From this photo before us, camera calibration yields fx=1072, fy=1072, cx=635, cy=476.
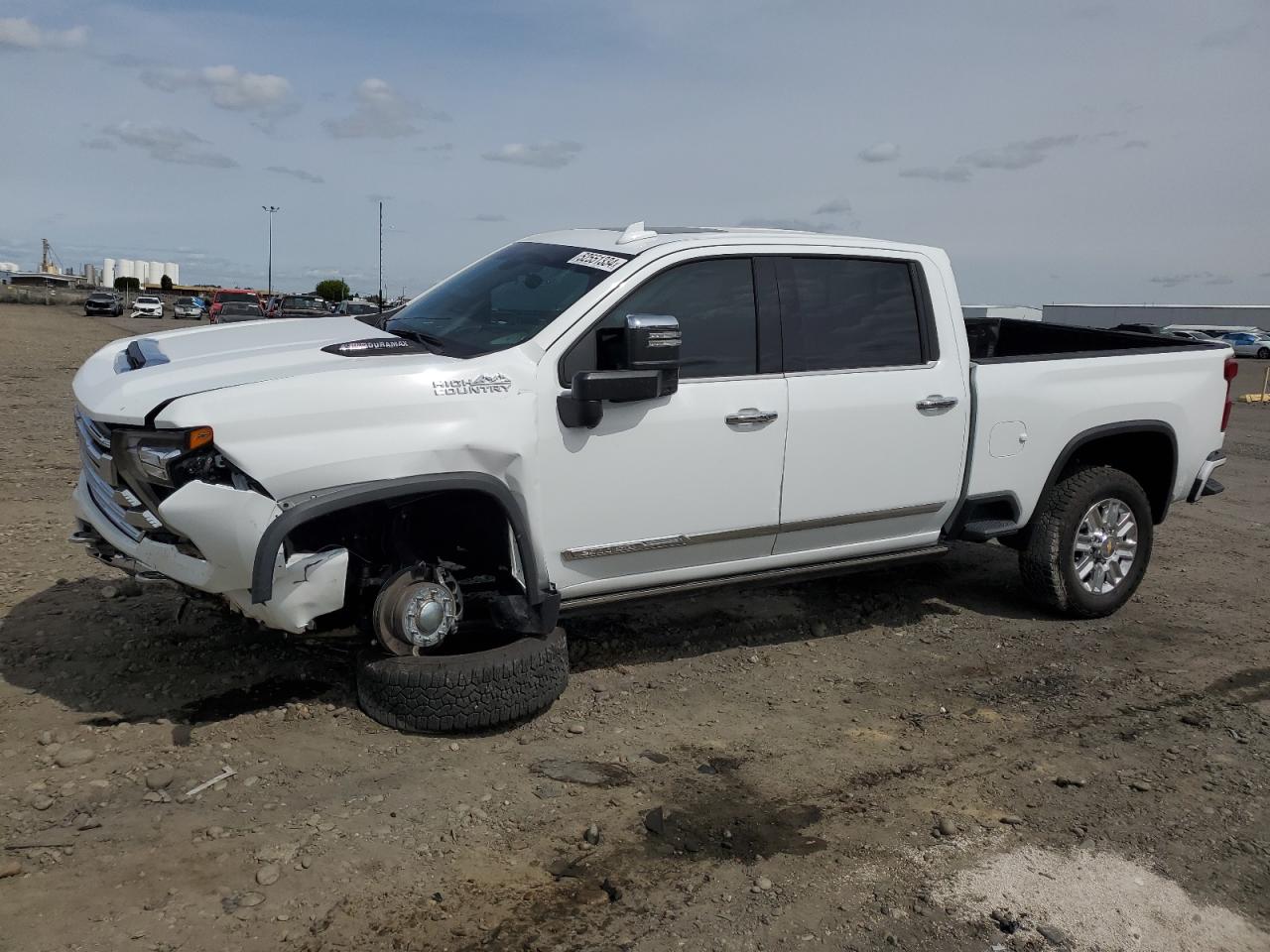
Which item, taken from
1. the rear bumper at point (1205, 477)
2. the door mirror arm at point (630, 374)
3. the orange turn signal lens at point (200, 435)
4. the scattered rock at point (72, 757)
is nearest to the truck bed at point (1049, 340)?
the rear bumper at point (1205, 477)

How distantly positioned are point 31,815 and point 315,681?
4.28 feet

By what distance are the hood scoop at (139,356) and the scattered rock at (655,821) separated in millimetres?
2392

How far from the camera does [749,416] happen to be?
178 inches

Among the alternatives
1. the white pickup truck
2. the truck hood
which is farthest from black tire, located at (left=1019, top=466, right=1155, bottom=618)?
the truck hood

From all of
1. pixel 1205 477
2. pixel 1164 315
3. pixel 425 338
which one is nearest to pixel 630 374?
pixel 425 338

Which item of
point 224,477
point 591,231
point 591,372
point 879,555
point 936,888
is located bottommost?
point 936,888

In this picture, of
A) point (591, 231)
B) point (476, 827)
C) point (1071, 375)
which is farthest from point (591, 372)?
point (1071, 375)

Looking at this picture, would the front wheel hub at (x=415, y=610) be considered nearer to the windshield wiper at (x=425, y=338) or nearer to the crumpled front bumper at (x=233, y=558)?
the crumpled front bumper at (x=233, y=558)

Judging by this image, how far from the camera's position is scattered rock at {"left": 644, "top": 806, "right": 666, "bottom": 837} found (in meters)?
3.56

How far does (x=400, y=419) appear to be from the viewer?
3.80 m

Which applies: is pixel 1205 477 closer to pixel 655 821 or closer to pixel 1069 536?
pixel 1069 536

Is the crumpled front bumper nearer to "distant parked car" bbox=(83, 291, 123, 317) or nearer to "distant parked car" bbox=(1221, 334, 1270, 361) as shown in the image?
"distant parked car" bbox=(1221, 334, 1270, 361)

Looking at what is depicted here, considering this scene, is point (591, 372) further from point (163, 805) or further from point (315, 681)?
point (163, 805)

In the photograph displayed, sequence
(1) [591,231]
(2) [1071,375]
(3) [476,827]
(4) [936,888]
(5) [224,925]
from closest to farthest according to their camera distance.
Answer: (5) [224,925], (4) [936,888], (3) [476,827], (1) [591,231], (2) [1071,375]
